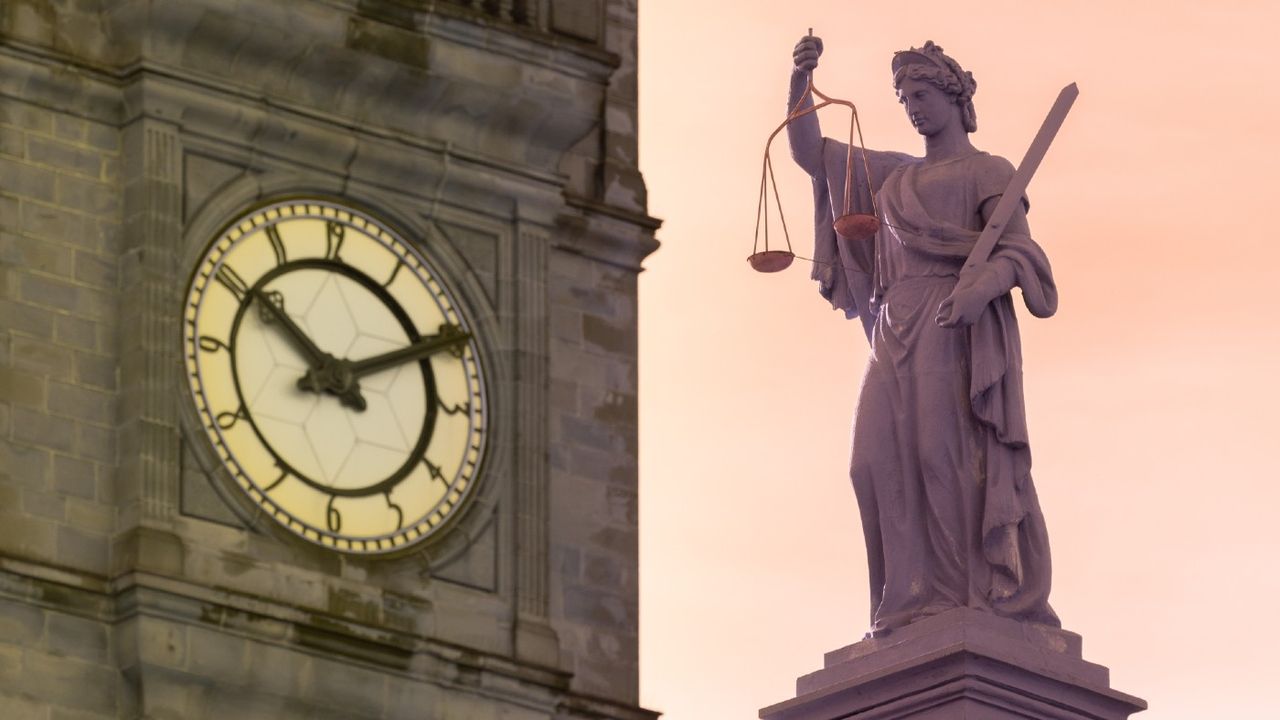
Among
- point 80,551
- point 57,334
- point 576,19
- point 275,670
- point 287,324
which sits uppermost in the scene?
point 576,19

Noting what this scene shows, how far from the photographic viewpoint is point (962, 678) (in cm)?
2958

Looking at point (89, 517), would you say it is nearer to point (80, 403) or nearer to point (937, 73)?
point (80, 403)

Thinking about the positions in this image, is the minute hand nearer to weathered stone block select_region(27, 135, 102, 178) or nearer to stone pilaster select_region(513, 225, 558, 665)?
stone pilaster select_region(513, 225, 558, 665)

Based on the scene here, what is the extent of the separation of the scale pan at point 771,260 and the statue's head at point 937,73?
40.2 inches

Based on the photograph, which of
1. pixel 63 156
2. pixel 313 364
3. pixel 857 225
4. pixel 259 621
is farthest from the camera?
pixel 313 364

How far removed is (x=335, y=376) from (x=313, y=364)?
0.16 metres

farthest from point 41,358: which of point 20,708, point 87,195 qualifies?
point 20,708

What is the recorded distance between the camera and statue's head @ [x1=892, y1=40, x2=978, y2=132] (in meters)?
31.5

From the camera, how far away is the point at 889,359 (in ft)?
102

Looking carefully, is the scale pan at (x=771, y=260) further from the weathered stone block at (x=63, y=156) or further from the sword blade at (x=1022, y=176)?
the weathered stone block at (x=63, y=156)

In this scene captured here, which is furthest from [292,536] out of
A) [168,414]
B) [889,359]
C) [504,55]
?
[889,359]

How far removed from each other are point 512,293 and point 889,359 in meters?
9.15

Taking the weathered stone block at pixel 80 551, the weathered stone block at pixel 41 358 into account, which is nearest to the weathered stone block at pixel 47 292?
the weathered stone block at pixel 41 358

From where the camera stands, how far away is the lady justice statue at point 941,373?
3039 cm
